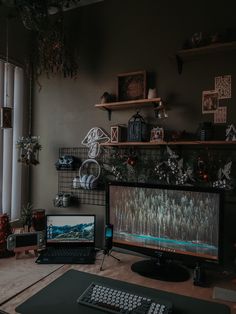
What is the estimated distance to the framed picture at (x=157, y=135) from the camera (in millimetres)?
1692

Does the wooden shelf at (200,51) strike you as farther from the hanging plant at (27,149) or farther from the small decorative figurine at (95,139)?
the hanging plant at (27,149)

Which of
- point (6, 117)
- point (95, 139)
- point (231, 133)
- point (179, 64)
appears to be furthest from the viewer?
point (95, 139)

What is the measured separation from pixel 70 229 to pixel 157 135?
34.0 inches

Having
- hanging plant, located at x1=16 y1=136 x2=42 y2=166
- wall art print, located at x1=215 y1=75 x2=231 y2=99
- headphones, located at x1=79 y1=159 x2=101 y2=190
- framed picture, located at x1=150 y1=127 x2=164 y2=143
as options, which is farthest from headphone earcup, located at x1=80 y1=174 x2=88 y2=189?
wall art print, located at x1=215 y1=75 x2=231 y2=99

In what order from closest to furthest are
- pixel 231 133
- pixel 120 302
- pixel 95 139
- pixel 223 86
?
pixel 120 302, pixel 231 133, pixel 223 86, pixel 95 139

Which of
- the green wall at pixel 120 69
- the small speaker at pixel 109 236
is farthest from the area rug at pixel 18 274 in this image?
the green wall at pixel 120 69

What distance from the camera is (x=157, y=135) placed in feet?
5.60

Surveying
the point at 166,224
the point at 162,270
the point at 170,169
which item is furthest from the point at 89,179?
the point at 162,270

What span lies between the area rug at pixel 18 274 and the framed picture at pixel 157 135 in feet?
3.17

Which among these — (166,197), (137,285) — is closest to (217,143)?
(166,197)

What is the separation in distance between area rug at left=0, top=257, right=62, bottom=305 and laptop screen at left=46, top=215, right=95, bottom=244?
0.67ft

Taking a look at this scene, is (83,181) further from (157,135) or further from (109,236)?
(157,135)

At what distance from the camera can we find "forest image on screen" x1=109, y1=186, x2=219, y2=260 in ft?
4.45

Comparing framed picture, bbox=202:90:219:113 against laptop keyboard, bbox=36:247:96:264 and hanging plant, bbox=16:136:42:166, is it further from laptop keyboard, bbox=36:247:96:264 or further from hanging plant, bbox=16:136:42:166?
hanging plant, bbox=16:136:42:166
